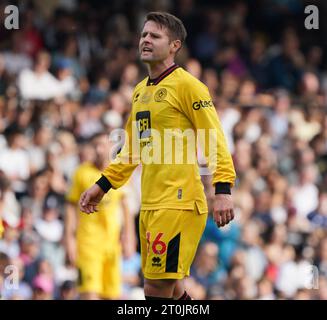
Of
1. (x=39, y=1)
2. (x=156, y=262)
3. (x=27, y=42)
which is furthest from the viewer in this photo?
(x=39, y=1)

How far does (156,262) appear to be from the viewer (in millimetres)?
8805

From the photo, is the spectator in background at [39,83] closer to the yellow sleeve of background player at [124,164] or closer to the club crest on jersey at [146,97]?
the yellow sleeve of background player at [124,164]

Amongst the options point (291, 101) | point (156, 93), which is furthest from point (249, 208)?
point (156, 93)

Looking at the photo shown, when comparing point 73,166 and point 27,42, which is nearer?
point 73,166

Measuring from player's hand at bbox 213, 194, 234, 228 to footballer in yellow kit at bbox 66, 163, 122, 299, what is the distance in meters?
5.45

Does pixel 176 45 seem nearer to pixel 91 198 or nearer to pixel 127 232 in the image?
pixel 91 198

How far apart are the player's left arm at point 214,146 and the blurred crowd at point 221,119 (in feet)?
15.2

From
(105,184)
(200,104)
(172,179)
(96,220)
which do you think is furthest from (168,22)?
(96,220)

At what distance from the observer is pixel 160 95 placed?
8883 millimetres

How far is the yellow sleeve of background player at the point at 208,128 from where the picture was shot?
859 cm

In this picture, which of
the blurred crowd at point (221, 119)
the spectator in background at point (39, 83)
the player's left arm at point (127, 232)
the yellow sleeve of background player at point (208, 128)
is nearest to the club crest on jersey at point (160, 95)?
the yellow sleeve of background player at point (208, 128)

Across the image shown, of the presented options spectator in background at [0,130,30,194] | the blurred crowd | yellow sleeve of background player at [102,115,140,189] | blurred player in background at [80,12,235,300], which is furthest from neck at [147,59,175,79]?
spectator in background at [0,130,30,194]

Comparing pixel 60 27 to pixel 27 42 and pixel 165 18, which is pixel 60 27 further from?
pixel 165 18

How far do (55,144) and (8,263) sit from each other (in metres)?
2.39
